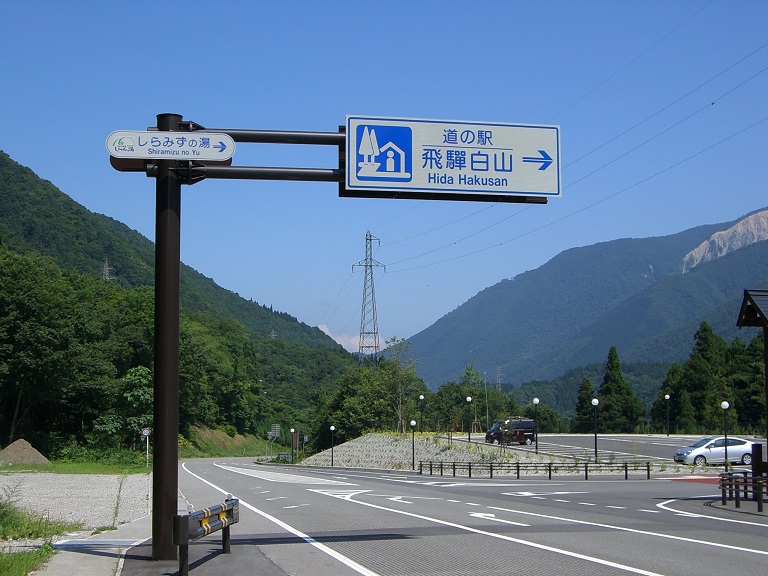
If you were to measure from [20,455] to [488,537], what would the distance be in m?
45.0

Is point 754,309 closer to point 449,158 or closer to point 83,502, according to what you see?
point 449,158

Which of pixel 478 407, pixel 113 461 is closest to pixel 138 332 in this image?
pixel 113 461

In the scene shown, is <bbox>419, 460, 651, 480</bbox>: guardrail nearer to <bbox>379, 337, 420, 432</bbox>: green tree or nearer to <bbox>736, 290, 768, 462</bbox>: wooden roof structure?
<bbox>736, 290, 768, 462</bbox>: wooden roof structure

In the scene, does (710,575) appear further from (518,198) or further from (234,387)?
(234,387)

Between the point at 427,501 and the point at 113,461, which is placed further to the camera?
the point at 113,461

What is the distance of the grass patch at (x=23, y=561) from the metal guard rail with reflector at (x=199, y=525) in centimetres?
185

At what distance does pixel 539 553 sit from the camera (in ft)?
40.2

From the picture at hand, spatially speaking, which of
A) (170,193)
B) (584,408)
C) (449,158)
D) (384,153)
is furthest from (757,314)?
(584,408)

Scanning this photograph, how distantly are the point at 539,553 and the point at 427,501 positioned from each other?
11.8 m

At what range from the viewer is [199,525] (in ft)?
34.5

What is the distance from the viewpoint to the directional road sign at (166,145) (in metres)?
12.0

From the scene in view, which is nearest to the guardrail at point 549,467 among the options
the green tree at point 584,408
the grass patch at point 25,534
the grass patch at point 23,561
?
the grass patch at point 25,534

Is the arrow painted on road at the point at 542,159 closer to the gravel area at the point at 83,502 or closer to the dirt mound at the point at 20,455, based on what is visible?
the gravel area at the point at 83,502

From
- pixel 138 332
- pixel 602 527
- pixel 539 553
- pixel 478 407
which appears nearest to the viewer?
pixel 539 553
